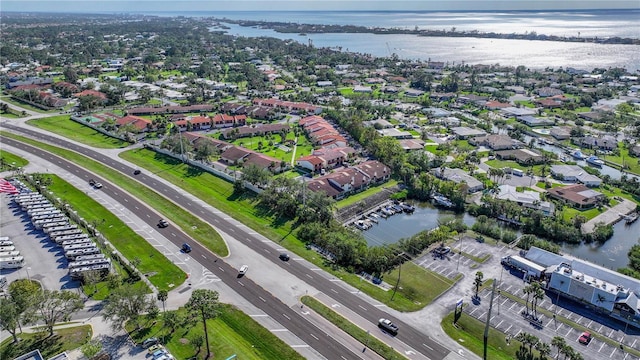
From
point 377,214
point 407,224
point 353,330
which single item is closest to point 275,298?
point 353,330

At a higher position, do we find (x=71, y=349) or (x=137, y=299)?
(x=137, y=299)

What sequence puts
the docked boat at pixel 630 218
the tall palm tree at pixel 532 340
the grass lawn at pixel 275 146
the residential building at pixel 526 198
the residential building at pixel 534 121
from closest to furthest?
the tall palm tree at pixel 532 340 < the docked boat at pixel 630 218 < the residential building at pixel 526 198 < the grass lawn at pixel 275 146 < the residential building at pixel 534 121

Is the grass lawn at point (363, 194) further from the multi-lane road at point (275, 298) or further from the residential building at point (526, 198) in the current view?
the residential building at point (526, 198)

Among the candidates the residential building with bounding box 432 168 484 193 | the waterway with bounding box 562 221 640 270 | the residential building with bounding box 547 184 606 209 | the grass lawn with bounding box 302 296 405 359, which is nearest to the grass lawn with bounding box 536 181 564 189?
the residential building with bounding box 547 184 606 209

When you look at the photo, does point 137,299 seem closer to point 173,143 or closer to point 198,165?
point 198,165

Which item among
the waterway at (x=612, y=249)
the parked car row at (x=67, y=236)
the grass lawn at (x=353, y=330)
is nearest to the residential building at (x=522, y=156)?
the waterway at (x=612, y=249)

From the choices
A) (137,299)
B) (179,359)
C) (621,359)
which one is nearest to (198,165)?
(137,299)
